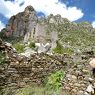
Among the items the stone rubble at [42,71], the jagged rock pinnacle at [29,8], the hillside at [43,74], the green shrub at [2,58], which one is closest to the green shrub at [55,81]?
the hillside at [43,74]

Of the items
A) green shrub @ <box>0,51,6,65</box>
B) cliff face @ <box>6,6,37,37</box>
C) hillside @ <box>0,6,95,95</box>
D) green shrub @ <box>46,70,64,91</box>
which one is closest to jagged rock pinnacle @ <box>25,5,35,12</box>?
cliff face @ <box>6,6,37,37</box>

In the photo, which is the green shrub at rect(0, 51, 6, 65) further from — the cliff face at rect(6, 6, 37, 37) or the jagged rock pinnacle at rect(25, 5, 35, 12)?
the jagged rock pinnacle at rect(25, 5, 35, 12)

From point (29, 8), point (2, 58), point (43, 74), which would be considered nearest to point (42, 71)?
point (43, 74)

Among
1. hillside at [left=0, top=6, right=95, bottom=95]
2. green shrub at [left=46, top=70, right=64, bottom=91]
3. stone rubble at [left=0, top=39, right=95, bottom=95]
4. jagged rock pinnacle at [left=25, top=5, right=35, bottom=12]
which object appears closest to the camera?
stone rubble at [left=0, top=39, right=95, bottom=95]

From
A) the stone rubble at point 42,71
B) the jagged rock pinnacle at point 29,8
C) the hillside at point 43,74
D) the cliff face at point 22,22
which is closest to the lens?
the stone rubble at point 42,71

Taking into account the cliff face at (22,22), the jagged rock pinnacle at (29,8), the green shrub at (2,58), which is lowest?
the green shrub at (2,58)

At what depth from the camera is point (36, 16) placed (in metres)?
83.1

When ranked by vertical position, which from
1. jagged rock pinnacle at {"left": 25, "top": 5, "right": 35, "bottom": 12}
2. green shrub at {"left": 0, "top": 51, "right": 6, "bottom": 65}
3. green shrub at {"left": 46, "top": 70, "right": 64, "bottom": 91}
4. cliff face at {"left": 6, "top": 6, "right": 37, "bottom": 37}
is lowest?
green shrub at {"left": 46, "top": 70, "right": 64, "bottom": 91}

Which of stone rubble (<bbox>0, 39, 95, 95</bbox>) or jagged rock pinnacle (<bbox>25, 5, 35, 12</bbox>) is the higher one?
jagged rock pinnacle (<bbox>25, 5, 35, 12</bbox>)

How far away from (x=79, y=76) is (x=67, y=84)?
1.98 ft

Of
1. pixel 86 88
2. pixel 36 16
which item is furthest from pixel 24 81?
pixel 36 16

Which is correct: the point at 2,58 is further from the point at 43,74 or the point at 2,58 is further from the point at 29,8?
the point at 29,8

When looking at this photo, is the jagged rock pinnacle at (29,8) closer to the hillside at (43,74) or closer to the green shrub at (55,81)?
the hillside at (43,74)

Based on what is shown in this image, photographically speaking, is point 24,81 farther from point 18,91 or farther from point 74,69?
point 74,69
